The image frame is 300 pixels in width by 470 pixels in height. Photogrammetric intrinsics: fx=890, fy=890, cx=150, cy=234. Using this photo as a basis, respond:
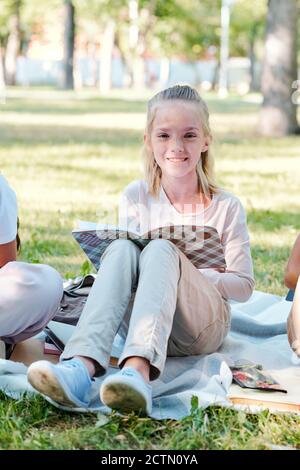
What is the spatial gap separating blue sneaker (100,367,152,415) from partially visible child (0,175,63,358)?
1.96 ft

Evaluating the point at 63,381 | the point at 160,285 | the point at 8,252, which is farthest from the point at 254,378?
the point at 8,252

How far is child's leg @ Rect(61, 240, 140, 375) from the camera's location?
312 cm

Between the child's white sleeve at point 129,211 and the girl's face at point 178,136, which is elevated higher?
the girl's face at point 178,136

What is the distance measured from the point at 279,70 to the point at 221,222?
35.7ft

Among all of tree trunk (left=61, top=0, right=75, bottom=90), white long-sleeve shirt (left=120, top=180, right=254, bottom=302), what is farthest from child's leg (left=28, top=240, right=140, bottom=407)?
tree trunk (left=61, top=0, right=75, bottom=90)

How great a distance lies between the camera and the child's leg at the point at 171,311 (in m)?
3.07

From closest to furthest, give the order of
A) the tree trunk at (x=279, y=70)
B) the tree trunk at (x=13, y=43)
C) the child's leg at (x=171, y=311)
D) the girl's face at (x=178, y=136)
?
the child's leg at (x=171, y=311), the girl's face at (x=178, y=136), the tree trunk at (x=279, y=70), the tree trunk at (x=13, y=43)

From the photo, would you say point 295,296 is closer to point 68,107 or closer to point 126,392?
point 126,392

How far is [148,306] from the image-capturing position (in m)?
3.12

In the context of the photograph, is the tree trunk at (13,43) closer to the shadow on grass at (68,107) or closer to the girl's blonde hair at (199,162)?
the shadow on grass at (68,107)

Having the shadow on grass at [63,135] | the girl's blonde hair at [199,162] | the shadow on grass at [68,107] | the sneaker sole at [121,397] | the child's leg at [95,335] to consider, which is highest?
the girl's blonde hair at [199,162]

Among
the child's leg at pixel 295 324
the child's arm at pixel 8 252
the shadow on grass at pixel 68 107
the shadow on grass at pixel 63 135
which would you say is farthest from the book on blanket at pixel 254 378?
the shadow on grass at pixel 68 107

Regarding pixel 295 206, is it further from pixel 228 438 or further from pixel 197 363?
pixel 228 438

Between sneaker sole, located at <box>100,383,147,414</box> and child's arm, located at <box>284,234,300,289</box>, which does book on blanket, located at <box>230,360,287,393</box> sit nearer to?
child's arm, located at <box>284,234,300,289</box>
